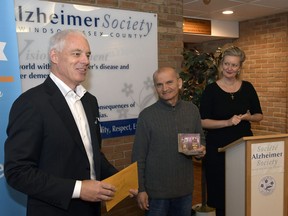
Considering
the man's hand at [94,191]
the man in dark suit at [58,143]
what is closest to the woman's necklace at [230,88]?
the man in dark suit at [58,143]

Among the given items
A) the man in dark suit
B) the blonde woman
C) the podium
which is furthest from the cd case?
the man in dark suit

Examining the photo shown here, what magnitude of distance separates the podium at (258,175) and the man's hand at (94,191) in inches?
47.2

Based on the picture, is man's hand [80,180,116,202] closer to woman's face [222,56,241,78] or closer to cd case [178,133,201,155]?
cd case [178,133,201,155]

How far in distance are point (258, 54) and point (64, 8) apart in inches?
181

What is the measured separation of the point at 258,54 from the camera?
19.7 ft

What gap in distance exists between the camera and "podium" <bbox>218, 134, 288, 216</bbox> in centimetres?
220

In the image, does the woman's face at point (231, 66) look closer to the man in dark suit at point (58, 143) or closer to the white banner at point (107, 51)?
the white banner at point (107, 51)

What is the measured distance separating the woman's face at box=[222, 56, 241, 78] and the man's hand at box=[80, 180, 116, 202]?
1.68 m

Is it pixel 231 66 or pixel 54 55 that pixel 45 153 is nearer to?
pixel 54 55

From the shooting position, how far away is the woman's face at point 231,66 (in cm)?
254

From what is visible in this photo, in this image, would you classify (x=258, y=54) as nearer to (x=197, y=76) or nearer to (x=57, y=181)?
(x=197, y=76)

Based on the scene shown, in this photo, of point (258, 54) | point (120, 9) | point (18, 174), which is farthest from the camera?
point (258, 54)

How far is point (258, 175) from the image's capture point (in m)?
2.25

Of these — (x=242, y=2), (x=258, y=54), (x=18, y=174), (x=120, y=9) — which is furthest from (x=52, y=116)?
(x=258, y=54)
